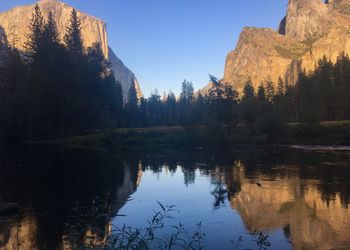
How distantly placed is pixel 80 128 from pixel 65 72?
12866mm

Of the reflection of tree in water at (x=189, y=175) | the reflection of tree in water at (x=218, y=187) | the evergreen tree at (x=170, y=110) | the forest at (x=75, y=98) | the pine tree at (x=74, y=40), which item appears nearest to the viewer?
the reflection of tree in water at (x=218, y=187)

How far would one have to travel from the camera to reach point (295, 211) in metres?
22.0

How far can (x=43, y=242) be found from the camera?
52.5 ft

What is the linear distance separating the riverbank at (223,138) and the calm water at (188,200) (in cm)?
3294

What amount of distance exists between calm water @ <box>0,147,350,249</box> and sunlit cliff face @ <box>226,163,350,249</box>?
0.16ft

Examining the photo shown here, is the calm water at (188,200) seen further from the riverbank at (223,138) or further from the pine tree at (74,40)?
the pine tree at (74,40)

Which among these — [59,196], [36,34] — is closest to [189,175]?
[59,196]

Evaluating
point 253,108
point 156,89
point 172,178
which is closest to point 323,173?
point 172,178

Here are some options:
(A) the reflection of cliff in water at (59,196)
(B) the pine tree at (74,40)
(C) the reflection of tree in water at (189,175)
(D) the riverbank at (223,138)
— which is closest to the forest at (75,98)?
(B) the pine tree at (74,40)

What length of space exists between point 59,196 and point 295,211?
15430 mm

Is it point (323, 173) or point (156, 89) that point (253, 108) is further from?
point (156, 89)

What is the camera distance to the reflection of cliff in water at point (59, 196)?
15.9 meters

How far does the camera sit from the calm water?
55.0ft

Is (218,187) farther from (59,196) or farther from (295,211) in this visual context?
(59,196)
